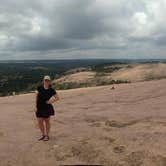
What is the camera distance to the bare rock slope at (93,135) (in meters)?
10.6

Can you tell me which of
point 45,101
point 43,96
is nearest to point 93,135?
point 45,101

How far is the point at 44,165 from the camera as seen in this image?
10266 mm

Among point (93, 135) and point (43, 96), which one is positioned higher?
point (43, 96)

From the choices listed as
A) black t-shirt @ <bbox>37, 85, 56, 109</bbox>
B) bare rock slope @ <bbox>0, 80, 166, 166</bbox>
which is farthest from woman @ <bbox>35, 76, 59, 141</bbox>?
bare rock slope @ <bbox>0, 80, 166, 166</bbox>

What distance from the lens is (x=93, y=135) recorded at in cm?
1305

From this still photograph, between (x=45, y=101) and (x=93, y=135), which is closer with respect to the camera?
(x=45, y=101)

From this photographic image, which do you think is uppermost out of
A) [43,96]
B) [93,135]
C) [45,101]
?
[43,96]

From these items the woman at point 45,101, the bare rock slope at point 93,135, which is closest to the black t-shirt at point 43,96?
the woman at point 45,101

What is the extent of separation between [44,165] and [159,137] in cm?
357

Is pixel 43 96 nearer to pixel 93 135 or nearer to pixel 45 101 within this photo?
pixel 45 101

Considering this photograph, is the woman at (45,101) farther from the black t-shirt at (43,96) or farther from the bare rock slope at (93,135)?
the bare rock slope at (93,135)

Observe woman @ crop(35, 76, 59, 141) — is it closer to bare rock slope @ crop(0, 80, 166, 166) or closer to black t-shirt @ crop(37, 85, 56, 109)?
black t-shirt @ crop(37, 85, 56, 109)

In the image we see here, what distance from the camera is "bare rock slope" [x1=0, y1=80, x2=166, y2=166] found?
10633 millimetres

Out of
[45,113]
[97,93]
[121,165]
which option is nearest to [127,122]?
[45,113]
